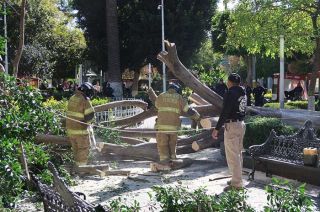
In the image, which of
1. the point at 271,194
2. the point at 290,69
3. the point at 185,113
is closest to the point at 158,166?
the point at 185,113

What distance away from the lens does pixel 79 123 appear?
8.71m

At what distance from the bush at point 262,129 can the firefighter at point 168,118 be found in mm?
1401

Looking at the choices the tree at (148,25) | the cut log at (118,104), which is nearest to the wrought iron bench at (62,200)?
the cut log at (118,104)

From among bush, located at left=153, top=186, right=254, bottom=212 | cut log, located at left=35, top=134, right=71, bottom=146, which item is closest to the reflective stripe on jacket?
cut log, located at left=35, top=134, right=71, bottom=146

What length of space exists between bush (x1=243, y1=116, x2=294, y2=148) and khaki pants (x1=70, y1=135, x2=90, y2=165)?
10.4 ft

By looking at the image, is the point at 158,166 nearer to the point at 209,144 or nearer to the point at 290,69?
the point at 209,144

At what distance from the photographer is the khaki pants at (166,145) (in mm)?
9211

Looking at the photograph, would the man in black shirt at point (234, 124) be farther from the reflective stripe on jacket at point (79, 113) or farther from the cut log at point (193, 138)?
the cut log at point (193, 138)

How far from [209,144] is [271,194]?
6.81 metres

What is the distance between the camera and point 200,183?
8016 mm

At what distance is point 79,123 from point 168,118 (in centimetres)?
162

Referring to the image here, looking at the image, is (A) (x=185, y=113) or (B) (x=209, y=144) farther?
(B) (x=209, y=144)

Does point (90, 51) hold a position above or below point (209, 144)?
above

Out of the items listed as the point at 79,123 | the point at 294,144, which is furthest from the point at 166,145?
the point at 294,144
